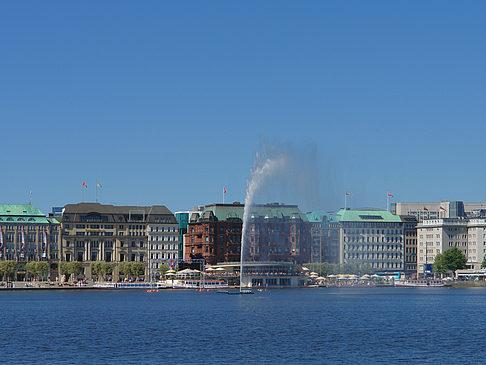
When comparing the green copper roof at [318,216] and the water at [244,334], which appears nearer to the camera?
the water at [244,334]

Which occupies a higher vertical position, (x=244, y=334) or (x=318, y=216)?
(x=318, y=216)

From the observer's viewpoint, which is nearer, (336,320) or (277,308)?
(336,320)

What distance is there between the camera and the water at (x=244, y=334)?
2564 inches

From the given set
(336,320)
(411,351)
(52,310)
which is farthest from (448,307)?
(411,351)

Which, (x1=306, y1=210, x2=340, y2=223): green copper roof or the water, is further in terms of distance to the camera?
(x1=306, y1=210, x2=340, y2=223): green copper roof

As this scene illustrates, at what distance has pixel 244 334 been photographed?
80625 mm

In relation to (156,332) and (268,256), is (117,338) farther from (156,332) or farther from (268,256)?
(268,256)

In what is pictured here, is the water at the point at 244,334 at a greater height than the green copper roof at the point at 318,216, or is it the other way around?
the green copper roof at the point at 318,216

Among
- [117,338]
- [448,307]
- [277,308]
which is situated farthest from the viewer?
[448,307]

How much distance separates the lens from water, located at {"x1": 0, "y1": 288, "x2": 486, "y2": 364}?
214ft

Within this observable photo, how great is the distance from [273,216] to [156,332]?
4402 inches

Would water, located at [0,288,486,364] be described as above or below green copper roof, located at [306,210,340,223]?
below

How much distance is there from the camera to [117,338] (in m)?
77.4

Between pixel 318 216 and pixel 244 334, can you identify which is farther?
pixel 318 216
